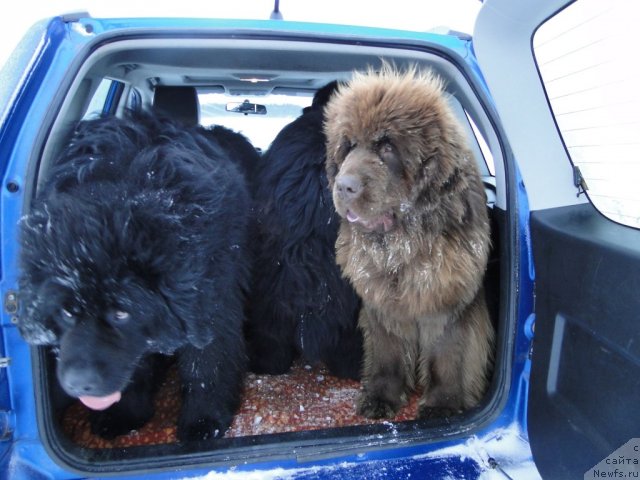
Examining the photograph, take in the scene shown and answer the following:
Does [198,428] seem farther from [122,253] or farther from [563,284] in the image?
[563,284]

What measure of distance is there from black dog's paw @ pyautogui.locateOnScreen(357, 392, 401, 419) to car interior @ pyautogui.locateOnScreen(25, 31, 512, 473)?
1.6 inches

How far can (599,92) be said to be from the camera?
1.29 m

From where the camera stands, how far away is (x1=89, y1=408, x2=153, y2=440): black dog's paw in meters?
2.03

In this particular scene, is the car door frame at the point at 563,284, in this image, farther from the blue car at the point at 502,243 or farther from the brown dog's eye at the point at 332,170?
the brown dog's eye at the point at 332,170

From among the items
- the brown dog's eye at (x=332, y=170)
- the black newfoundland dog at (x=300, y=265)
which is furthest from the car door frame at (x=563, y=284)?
the black newfoundland dog at (x=300, y=265)

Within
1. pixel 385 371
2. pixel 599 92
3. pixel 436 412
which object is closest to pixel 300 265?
pixel 385 371

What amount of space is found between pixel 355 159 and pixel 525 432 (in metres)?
1.36

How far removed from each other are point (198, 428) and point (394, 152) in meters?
1.41

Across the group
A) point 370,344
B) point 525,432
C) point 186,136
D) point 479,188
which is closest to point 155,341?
point 186,136

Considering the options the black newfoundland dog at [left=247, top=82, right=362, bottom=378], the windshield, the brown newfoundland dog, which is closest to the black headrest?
the windshield

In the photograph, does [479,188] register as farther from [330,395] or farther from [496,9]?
[330,395]

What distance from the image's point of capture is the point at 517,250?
1.98 m

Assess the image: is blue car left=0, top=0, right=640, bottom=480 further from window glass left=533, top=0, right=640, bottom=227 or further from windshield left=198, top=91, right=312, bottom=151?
windshield left=198, top=91, right=312, bottom=151

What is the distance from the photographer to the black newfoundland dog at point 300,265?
2.21 meters
